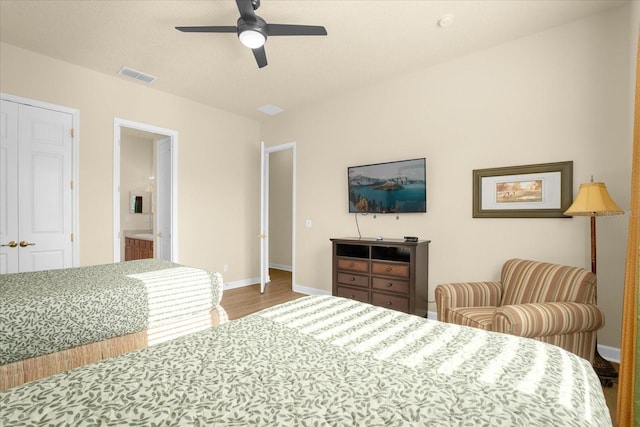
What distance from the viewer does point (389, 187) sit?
3.85 meters

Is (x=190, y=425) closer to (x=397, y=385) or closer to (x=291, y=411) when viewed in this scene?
(x=291, y=411)

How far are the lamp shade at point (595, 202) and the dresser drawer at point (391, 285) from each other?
1576 mm

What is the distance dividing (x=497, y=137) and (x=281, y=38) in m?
2.36

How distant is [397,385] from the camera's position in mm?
839

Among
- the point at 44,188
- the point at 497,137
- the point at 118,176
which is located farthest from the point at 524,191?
the point at 44,188

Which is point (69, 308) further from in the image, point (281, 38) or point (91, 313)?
point (281, 38)

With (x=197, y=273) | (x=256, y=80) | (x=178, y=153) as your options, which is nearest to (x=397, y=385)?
(x=197, y=273)

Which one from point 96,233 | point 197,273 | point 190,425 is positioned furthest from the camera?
point 96,233

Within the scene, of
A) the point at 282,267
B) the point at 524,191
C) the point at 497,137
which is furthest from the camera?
the point at 282,267

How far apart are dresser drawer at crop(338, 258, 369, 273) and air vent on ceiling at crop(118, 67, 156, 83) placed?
3.25 metres

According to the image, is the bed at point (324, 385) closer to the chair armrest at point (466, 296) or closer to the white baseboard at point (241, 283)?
the chair armrest at point (466, 296)

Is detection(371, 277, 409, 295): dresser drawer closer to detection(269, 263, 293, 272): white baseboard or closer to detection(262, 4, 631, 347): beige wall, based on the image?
detection(262, 4, 631, 347): beige wall

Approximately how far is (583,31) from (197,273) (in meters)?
3.91

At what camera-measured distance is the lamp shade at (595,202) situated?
2212 mm
